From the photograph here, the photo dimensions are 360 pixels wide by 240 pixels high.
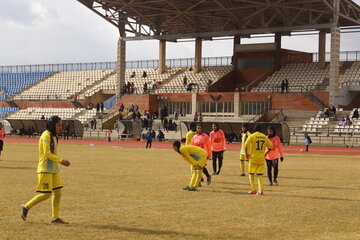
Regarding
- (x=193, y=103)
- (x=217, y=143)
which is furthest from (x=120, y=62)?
(x=217, y=143)

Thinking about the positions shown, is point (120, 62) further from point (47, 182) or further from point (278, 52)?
point (47, 182)

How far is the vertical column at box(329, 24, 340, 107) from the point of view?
59062 millimetres

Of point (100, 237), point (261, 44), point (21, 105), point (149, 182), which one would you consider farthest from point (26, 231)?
point (21, 105)

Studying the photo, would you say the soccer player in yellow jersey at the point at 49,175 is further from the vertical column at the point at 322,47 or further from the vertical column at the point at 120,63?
the vertical column at the point at 120,63

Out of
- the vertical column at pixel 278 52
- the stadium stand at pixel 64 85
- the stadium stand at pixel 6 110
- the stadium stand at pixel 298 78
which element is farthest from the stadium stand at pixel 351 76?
the stadium stand at pixel 6 110

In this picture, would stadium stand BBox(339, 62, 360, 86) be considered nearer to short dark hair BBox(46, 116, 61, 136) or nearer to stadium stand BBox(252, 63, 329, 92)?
stadium stand BBox(252, 63, 329, 92)

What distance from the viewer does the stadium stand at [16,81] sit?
91869 millimetres

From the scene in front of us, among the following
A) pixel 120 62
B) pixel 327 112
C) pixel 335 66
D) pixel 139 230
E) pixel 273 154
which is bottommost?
pixel 139 230

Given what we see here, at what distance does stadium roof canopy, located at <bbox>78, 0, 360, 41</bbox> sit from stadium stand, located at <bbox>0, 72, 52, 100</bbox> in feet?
84.6

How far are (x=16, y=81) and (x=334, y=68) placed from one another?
5345 centimetres

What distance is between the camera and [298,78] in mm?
66125

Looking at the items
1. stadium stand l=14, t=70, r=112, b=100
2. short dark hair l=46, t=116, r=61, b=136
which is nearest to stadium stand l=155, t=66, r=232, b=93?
stadium stand l=14, t=70, r=112, b=100

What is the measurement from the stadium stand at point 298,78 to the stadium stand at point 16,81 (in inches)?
1598

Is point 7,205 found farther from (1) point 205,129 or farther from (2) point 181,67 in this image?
(2) point 181,67
